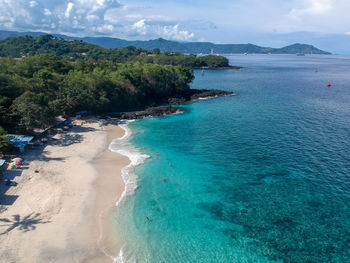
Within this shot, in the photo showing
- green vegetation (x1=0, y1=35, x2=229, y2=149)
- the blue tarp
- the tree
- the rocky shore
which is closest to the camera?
the blue tarp

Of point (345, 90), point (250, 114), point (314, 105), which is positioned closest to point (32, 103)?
point (250, 114)

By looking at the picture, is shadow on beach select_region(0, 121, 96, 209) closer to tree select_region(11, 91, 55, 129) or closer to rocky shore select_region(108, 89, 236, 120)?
tree select_region(11, 91, 55, 129)

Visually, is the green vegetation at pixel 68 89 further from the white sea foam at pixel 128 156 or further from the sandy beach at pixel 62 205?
the white sea foam at pixel 128 156

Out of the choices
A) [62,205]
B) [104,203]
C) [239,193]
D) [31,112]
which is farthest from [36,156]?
[239,193]

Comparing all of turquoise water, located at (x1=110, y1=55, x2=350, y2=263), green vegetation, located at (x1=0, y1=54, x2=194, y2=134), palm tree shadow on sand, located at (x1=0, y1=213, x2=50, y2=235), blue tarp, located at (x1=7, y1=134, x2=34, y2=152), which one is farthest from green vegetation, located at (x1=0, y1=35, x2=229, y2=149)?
palm tree shadow on sand, located at (x1=0, y1=213, x2=50, y2=235)

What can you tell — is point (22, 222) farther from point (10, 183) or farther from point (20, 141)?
point (20, 141)

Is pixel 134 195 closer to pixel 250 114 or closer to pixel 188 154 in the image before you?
pixel 188 154

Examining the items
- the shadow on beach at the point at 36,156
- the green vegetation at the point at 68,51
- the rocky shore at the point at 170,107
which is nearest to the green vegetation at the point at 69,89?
the rocky shore at the point at 170,107
